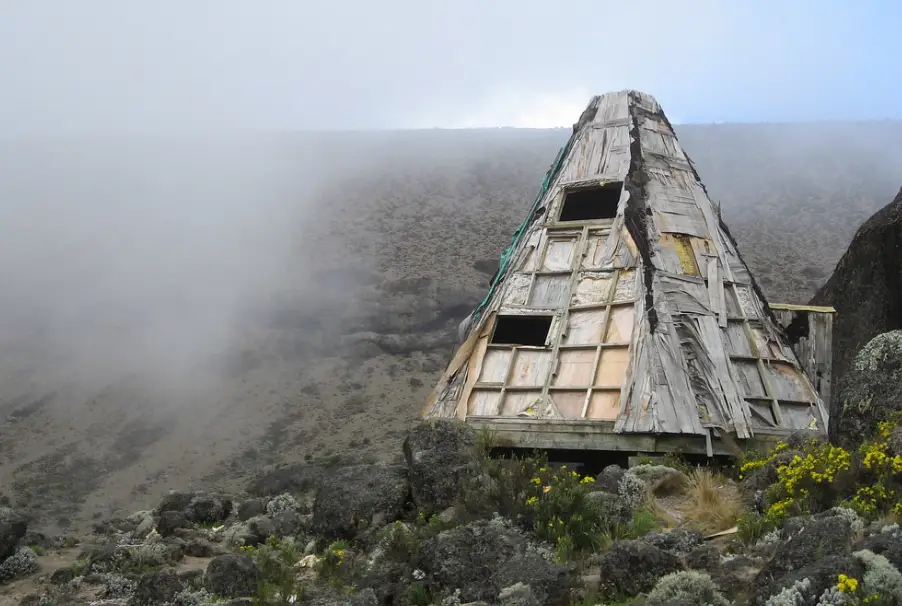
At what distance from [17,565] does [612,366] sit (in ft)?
19.9

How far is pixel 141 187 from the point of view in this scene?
37719 mm

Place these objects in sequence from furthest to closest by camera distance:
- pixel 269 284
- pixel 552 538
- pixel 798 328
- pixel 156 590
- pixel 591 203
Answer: pixel 269 284, pixel 591 203, pixel 798 328, pixel 552 538, pixel 156 590

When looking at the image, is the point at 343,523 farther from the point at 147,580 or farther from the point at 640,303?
the point at 640,303

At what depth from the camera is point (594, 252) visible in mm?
10945

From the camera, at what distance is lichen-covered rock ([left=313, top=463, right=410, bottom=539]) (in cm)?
771

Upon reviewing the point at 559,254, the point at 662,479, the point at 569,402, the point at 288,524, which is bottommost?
the point at 288,524

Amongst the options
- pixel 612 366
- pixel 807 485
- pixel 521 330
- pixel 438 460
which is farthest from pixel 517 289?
pixel 807 485

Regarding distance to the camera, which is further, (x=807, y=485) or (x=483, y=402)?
(x=483, y=402)

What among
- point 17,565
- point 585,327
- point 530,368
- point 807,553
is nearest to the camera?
point 807,553

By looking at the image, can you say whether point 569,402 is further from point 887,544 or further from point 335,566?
point 887,544

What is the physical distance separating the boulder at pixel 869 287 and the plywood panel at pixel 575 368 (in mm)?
2473

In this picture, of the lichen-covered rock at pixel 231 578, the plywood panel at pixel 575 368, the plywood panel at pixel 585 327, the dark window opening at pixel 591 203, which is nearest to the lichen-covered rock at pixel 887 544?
the lichen-covered rock at pixel 231 578

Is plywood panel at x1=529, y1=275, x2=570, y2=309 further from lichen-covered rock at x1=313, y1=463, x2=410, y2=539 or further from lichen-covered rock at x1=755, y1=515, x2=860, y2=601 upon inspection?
lichen-covered rock at x1=755, y1=515, x2=860, y2=601

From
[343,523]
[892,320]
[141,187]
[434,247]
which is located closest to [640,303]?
[892,320]
